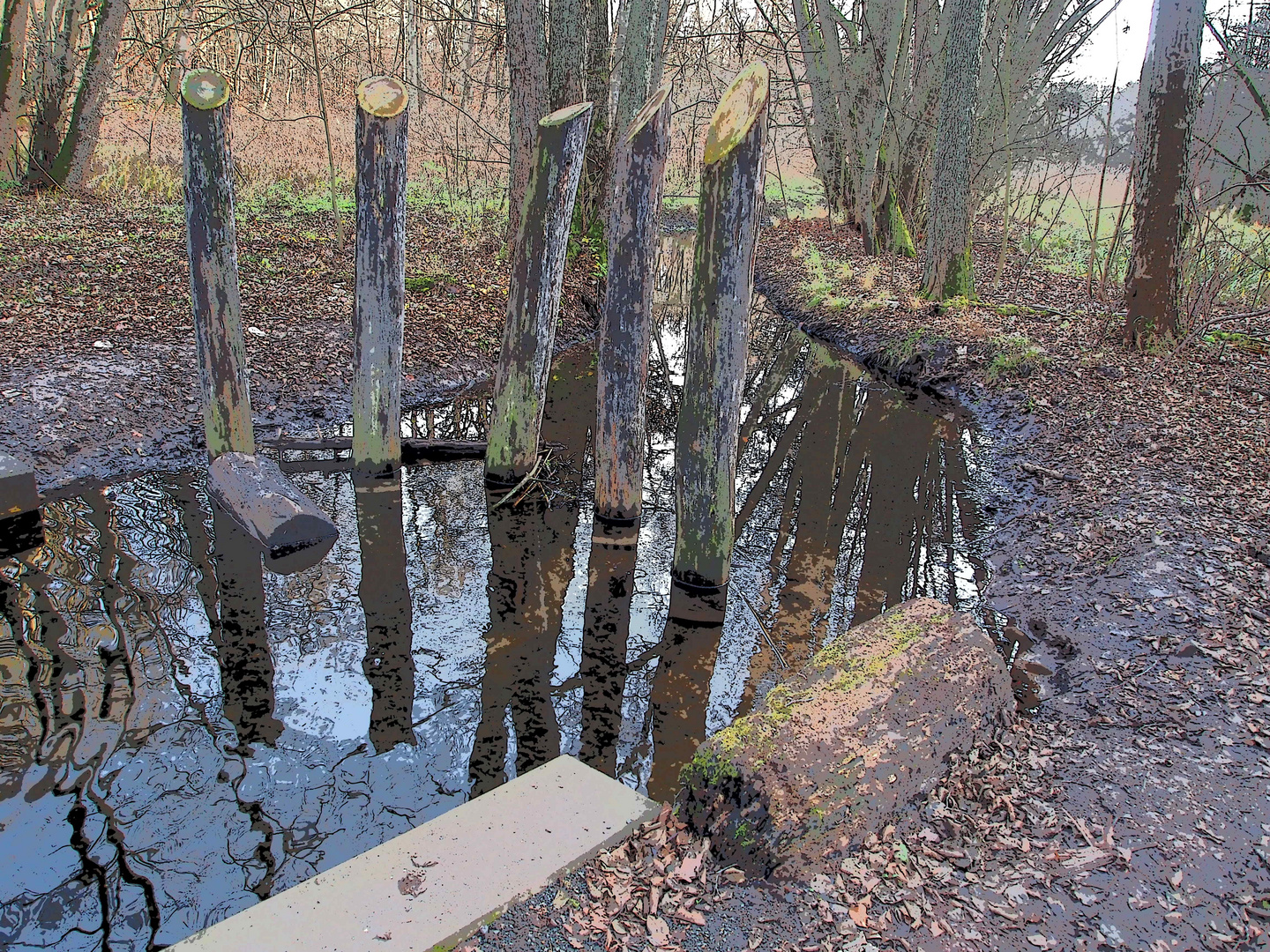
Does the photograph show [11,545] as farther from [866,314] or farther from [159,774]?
[866,314]

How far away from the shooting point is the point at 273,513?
5.38 metres

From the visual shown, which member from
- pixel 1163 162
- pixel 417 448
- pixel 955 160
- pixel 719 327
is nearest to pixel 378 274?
pixel 417 448

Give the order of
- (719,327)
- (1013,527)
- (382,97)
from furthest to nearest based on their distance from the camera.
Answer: (1013,527) → (382,97) → (719,327)

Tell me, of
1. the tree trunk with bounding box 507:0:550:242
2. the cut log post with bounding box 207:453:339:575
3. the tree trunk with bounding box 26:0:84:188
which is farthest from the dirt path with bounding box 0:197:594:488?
the tree trunk with bounding box 507:0:550:242

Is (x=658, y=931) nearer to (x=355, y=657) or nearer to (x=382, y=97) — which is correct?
(x=355, y=657)

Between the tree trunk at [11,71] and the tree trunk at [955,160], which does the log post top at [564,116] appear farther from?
the tree trunk at [11,71]

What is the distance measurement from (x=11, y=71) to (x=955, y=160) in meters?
12.8

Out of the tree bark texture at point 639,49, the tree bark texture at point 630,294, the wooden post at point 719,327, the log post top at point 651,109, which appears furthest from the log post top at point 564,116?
the tree bark texture at point 639,49

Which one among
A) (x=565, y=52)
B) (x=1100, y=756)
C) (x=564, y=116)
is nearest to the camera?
(x=1100, y=756)

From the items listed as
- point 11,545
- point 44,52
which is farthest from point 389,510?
point 44,52

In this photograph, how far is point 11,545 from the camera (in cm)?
529

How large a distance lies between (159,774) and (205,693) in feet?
1.97

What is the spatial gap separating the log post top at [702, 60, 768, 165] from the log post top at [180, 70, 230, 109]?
3.10 m

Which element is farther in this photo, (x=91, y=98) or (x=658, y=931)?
(x=91, y=98)
